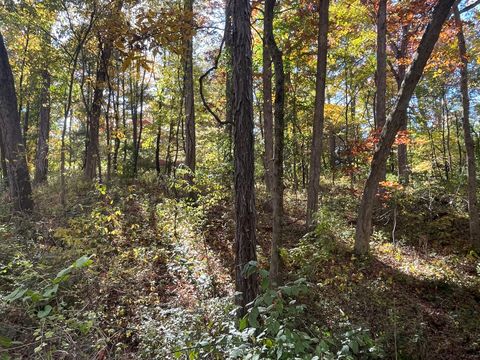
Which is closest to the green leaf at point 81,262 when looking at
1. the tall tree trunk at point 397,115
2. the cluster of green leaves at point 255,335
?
the cluster of green leaves at point 255,335

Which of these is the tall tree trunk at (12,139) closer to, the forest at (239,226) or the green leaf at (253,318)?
the forest at (239,226)

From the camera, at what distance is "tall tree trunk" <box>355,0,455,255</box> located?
240 inches

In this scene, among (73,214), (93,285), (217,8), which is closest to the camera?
(93,285)

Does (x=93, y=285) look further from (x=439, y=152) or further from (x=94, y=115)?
(x=439, y=152)

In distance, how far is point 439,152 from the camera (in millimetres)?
22172

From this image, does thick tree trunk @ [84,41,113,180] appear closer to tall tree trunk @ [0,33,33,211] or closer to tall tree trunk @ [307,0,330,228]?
tall tree trunk @ [0,33,33,211]

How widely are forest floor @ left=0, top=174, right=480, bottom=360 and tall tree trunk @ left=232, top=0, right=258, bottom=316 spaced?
0.53 metres

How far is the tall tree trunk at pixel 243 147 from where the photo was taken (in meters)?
3.84

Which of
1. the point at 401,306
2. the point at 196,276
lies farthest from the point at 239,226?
the point at 401,306

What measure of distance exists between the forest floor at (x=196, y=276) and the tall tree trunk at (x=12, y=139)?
614 millimetres

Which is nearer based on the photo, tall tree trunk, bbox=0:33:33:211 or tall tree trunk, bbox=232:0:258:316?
tall tree trunk, bbox=232:0:258:316

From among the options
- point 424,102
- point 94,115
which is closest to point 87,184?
point 94,115

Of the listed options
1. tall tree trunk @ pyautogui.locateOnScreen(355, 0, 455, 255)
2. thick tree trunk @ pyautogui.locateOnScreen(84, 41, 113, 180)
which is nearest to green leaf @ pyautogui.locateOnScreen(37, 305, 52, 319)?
tall tree trunk @ pyautogui.locateOnScreen(355, 0, 455, 255)

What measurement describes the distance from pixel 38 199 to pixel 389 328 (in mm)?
9908
